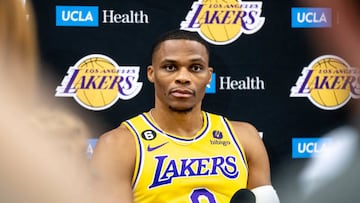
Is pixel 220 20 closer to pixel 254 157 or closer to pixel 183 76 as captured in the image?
pixel 183 76

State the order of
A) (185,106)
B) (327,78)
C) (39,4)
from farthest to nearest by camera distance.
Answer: (327,78), (39,4), (185,106)

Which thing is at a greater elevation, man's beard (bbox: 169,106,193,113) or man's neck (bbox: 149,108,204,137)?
man's beard (bbox: 169,106,193,113)

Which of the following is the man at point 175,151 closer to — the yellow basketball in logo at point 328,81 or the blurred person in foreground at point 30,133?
the blurred person in foreground at point 30,133

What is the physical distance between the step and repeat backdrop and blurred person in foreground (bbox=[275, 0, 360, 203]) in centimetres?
1

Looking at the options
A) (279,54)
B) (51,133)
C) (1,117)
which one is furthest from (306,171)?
(1,117)

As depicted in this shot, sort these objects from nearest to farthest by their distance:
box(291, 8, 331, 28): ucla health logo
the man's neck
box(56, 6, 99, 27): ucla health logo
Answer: the man's neck, box(56, 6, 99, 27): ucla health logo, box(291, 8, 331, 28): ucla health logo

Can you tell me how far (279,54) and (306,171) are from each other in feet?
1.41

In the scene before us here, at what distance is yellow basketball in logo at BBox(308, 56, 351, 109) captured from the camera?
86.7 inches

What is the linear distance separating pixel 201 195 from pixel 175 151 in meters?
0.15

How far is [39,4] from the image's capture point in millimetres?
2053

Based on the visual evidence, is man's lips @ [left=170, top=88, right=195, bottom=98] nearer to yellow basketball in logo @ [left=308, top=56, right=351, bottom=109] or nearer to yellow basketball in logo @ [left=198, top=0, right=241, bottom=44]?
yellow basketball in logo @ [left=198, top=0, right=241, bottom=44]

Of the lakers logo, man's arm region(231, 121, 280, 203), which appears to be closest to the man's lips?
man's arm region(231, 121, 280, 203)

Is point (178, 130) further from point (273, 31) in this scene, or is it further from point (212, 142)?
point (273, 31)

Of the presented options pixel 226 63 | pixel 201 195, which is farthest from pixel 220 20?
pixel 201 195
